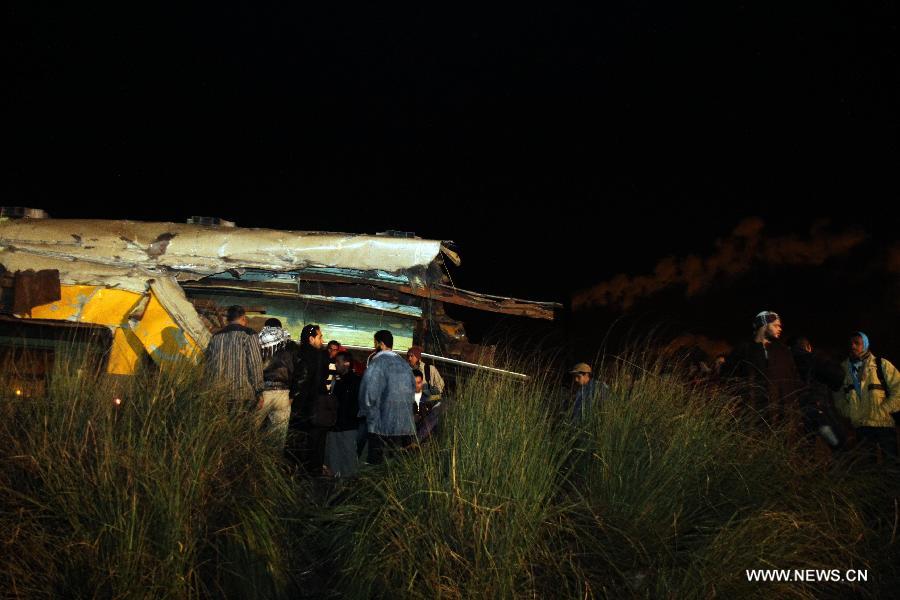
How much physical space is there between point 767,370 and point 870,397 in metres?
1.81

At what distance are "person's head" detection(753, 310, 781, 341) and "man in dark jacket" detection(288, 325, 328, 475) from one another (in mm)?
4414

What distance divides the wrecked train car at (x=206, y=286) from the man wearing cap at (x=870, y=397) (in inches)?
156

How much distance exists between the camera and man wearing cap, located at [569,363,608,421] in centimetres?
531

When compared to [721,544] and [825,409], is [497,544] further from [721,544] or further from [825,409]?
[825,409]

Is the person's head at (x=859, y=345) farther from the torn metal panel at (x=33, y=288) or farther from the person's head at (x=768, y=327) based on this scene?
the torn metal panel at (x=33, y=288)

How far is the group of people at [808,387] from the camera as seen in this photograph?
6.16 m

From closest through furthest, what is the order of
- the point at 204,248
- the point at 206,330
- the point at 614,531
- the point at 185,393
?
the point at 614,531 → the point at 185,393 → the point at 206,330 → the point at 204,248

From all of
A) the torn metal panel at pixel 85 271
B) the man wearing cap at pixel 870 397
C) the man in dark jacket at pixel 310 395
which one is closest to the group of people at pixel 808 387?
the man wearing cap at pixel 870 397

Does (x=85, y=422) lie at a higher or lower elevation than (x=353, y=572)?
higher

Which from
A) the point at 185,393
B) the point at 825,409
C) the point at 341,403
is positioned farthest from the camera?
the point at 341,403

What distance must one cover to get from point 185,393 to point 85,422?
651mm

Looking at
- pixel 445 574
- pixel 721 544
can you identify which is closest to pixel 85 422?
pixel 445 574

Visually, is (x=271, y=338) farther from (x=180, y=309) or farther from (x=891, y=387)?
(x=891, y=387)

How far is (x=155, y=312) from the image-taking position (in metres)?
8.71
